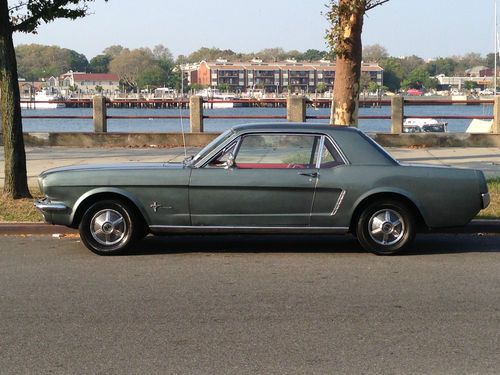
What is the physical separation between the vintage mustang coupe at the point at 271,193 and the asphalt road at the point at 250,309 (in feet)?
1.22

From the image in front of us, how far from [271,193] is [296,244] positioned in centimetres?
135

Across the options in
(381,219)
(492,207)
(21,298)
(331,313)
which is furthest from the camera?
(492,207)

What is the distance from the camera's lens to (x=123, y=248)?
9.13 meters

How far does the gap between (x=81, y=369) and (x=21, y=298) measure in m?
2.12

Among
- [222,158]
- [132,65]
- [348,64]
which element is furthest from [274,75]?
[222,158]

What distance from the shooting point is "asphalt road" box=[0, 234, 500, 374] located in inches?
220

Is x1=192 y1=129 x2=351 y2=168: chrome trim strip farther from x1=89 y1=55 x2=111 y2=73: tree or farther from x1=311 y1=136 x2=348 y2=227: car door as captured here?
x1=89 y1=55 x2=111 y2=73: tree

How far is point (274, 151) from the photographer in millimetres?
9117

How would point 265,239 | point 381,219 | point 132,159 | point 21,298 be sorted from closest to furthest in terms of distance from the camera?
point 21,298 → point 381,219 → point 265,239 → point 132,159

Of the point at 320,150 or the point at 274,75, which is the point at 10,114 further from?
the point at 274,75

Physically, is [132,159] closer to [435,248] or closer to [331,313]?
[435,248]

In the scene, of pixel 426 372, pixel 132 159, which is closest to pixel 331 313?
pixel 426 372

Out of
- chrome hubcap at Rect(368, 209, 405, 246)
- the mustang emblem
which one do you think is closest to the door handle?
chrome hubcap at Rect(368, 209, 405, 246)

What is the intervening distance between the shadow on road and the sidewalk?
5.70 meters
